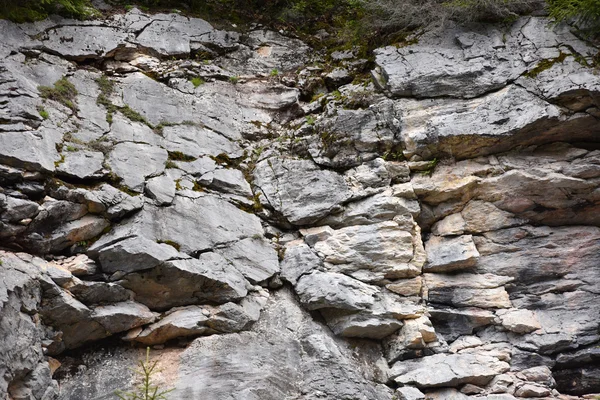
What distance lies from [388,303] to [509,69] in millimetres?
4981

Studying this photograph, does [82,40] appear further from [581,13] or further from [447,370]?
[581,13]

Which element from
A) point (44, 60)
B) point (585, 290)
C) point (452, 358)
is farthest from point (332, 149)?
point (44, 60)

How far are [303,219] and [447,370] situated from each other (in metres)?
3.24

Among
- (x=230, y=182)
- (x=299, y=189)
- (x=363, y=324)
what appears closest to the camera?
(x=363, y=324)

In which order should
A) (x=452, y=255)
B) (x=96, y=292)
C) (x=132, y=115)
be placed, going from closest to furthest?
(x=96, y=292), (x=452, y=255), (x=132, y=115)

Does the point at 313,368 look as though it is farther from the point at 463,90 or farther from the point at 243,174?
the point at 463,90

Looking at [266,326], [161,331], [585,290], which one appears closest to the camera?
[161,331]

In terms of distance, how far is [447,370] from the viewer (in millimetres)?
6996

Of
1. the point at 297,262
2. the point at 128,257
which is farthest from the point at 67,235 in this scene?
the point at 297,262

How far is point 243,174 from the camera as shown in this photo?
8.85 meters

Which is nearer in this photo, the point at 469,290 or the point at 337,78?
the point at 469,290

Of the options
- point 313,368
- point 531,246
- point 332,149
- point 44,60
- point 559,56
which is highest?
point 559,56

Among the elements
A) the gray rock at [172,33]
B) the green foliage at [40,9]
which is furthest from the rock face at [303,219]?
the green foliage at [40,9]

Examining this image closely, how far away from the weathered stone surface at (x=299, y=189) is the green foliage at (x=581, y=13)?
5.18m
